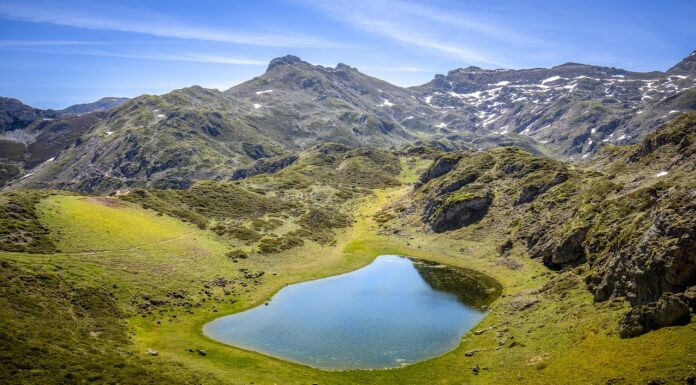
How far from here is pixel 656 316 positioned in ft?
140

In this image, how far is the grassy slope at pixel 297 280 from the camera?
1710 inches

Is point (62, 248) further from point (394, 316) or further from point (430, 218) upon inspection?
point (430, 218)

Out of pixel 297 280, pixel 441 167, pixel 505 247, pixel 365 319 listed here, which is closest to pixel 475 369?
pixel 365 319

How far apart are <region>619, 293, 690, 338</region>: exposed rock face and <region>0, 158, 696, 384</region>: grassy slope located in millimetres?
1158

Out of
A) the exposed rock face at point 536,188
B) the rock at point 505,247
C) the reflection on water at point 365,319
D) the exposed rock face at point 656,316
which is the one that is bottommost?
the reflection on water at point 365,319

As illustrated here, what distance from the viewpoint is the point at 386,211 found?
162625 millimetres

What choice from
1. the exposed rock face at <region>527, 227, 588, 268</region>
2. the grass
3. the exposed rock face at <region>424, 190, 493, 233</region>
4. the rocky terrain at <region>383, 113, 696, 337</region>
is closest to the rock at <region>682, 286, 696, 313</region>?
the rocky terrain at <region>383, 113, 696, 337</region>

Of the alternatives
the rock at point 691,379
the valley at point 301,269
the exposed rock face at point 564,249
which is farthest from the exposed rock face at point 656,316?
the exposed rock face at point 564,249

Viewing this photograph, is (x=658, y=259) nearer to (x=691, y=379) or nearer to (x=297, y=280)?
(x=691, y=379)

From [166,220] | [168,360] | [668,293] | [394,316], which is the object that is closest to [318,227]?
[166,220]

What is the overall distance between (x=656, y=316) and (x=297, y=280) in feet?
218

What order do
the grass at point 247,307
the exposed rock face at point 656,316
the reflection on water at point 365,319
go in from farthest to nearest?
the reflection on water at point 365,319
the grass at point 247,307
the exposed rock face at point 656,316

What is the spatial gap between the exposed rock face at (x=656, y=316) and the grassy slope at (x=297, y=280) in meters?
1.16

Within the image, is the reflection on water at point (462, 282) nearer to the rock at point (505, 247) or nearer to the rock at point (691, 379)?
the rock at point (505, 247)
